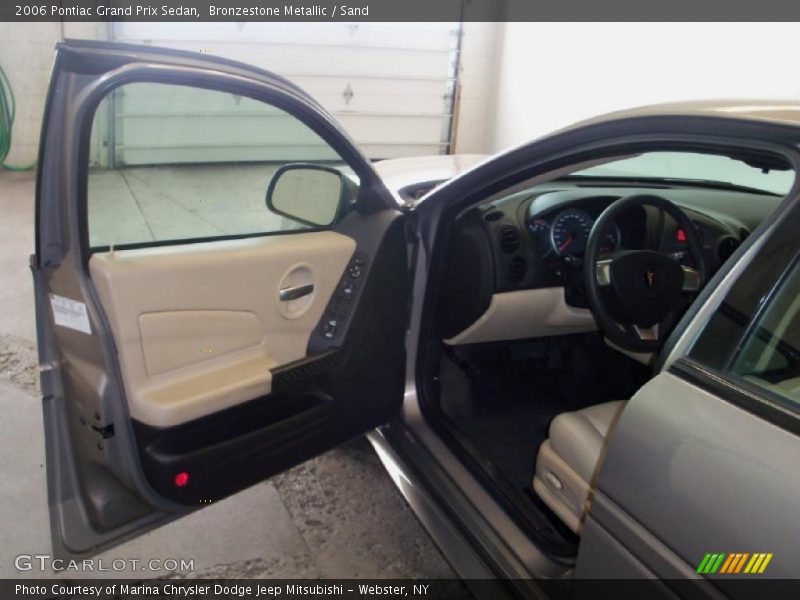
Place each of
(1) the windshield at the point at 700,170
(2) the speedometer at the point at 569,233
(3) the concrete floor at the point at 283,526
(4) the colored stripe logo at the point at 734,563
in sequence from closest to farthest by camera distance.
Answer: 1. (4) the colored stripe logo at the point at 734,563
2. (3) the concrete floor at the point at 283,526
3. (2) the speedometer at the point at 569,233
4. (1) the windshield at the point at 700,170

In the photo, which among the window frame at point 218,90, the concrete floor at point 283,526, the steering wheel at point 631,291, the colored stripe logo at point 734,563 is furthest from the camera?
the concrete floor at point 283,526

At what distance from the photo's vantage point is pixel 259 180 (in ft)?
10.5

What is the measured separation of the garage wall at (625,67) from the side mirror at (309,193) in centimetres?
407

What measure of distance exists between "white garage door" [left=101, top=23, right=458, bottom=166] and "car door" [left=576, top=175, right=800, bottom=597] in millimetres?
6887

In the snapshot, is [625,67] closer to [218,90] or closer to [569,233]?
[569,233]

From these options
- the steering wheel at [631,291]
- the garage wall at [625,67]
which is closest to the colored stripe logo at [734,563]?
the steering wheel at [631,291]

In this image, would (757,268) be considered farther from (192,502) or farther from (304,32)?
(304,32)

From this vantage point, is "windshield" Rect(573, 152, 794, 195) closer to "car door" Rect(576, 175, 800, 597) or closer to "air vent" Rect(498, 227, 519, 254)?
"air vent" Rect(498, 227, 519, 254)

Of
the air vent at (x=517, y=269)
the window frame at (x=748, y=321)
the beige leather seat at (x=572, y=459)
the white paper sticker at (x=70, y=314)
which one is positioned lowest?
the beige leather seat at (x=572, y=459)

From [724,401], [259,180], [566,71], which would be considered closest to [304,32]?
[566,71]

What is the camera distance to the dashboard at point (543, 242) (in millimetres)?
2084

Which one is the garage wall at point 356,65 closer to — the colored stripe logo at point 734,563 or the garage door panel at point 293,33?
the garage door panel at point 293,33

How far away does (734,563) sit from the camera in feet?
3.09

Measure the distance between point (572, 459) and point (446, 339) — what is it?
2.32 ft
